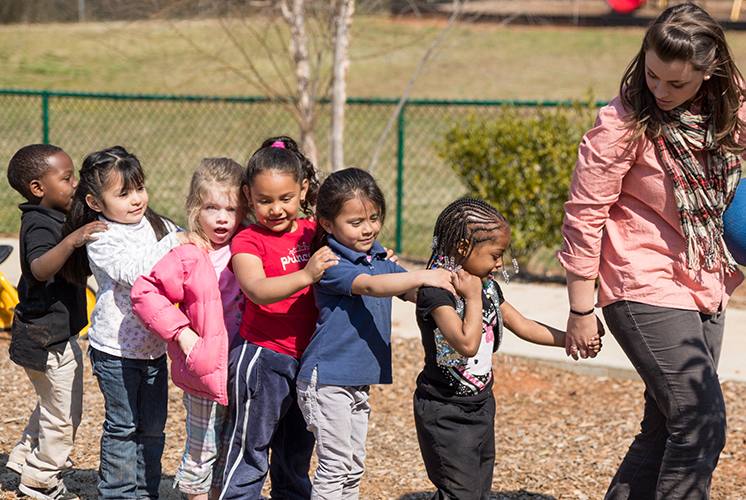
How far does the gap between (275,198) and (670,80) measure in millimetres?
1342

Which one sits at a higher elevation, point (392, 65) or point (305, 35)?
point (392, 65)

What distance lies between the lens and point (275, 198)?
2.61 m

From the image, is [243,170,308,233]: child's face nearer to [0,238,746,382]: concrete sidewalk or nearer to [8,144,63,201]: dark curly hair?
[8,144,63,201]: dark curly hair

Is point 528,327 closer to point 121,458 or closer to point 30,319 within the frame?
point 121,458

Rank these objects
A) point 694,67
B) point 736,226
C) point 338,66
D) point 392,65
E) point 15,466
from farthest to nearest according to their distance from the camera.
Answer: point 392,65
point 338,66
point 15,466
point 736,226
point 694,67

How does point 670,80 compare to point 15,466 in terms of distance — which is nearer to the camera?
point 670,80

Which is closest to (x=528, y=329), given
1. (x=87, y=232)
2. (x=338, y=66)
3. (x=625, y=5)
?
(x=87, y=232)

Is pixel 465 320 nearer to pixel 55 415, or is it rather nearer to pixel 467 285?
pixel 467 285

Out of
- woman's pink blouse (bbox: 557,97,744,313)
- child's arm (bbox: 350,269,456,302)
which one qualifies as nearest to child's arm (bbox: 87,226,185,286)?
child's arm (bbox: 350,269,456,302)

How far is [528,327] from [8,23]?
3322 centimetres

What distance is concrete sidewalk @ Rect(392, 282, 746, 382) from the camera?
16.0ft

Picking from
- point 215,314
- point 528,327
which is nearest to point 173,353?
point 215,314

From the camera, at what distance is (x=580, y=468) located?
375 centimetres

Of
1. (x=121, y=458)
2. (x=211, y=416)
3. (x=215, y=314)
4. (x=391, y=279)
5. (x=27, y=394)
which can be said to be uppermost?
A: (x=391, y=279)
